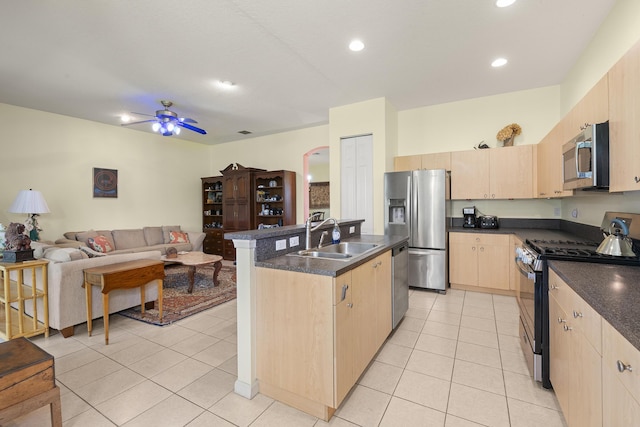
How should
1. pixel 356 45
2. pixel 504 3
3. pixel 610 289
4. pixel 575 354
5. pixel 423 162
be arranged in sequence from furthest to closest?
pixel 423 162 < pixel 356 45 < pixel 504 3 < pixel 575 354 < pixel 610 289

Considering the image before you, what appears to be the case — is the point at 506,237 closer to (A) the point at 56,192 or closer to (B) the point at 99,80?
(B) the point at 99,80

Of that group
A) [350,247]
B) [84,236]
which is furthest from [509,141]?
[84,236]

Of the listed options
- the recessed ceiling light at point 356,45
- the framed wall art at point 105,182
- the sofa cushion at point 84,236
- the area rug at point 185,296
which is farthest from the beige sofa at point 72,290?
the recessed ceiling light at point 356,45

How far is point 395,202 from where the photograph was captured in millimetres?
4336

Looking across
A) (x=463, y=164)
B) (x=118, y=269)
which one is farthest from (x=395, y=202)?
(x=118, y=269)

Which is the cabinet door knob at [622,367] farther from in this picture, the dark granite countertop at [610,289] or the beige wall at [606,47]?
the beige wall at [606,47]

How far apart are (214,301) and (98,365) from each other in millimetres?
1538

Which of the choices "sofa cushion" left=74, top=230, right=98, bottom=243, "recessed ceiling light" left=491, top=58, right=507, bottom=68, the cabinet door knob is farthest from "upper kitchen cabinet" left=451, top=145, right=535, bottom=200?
"sofa cushion" left=74, top=230, right=98, bottom=243

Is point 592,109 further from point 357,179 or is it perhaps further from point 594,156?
point 357,179

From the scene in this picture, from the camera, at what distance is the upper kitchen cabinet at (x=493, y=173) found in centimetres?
391

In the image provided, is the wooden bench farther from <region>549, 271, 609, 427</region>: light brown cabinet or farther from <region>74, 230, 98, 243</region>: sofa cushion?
<region>549, 271, 609, 427</region>: light brown cabinet

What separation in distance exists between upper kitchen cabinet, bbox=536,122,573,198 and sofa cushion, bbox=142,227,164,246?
6681 millimetres

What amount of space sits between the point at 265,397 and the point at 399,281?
5.26 ft

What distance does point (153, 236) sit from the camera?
6.06 m
